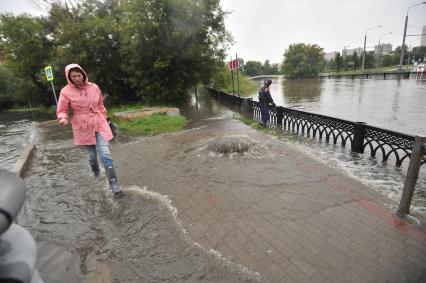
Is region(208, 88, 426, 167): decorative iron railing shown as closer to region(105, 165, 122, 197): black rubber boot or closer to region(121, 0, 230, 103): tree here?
region(105, 165, 122, 197): black rubber boot

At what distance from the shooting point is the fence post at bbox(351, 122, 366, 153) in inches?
234

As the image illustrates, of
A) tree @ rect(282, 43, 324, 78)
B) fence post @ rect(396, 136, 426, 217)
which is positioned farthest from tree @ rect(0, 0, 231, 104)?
tree @ rect(282, 43, 324, 78)

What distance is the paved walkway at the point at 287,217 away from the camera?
2.58 m

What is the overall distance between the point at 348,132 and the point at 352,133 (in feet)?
1.11

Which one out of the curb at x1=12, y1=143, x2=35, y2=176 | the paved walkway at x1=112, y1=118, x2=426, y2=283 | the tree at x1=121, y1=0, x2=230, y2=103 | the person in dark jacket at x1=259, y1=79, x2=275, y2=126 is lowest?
the paved walkway at x1=112, y1=118, x2=426, y2=283

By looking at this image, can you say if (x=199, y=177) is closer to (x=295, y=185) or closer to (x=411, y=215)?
(x=295, y=185)

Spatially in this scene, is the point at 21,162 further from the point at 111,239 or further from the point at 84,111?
the point at 111,239

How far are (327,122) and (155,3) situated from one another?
1219 centimetres

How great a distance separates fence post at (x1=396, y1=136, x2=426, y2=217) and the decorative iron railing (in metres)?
1.19

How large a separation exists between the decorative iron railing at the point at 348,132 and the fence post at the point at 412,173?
3.91ft

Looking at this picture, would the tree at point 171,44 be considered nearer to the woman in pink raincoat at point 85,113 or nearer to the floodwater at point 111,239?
the woman in pink raincoat at point 85,113

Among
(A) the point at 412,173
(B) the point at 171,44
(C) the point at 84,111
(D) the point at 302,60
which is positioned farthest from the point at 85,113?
(D) the point at 302,60

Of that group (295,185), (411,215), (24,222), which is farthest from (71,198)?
(411,215)

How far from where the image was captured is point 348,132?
6.64m
